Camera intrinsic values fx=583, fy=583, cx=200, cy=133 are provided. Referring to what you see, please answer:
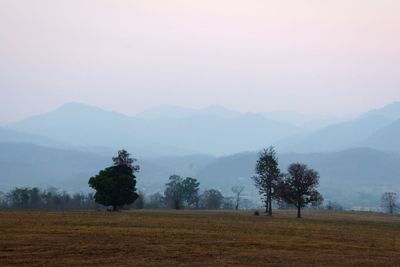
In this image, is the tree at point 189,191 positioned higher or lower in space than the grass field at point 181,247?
higher

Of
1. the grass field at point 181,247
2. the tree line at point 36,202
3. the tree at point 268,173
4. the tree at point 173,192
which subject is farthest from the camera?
the tree at point 173,192

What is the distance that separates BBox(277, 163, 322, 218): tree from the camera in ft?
322

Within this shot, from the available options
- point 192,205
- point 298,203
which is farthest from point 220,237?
point 192,205

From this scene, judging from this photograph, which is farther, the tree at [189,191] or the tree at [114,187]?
the tree at [189,191]

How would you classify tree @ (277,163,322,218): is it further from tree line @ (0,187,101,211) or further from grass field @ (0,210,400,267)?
tree line @ (0,187,101,211)

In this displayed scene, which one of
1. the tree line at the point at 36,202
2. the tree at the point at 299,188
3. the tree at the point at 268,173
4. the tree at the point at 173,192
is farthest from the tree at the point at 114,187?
the tree at the point at 173,192

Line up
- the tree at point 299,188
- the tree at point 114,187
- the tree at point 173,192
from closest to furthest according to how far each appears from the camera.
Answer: the tree at point 114,187 < the tree at point 299,188 < the tree at point 173,192

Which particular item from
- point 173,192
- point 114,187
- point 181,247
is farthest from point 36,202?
point 181,247

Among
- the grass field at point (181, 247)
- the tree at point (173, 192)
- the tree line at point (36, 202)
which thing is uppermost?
the tree at point (173, 192)

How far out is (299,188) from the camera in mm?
98250

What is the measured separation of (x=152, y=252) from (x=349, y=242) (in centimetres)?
1854

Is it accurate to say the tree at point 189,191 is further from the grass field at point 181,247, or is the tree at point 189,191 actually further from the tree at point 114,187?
the grass field at point 181,247

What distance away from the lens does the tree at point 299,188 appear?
322 feet

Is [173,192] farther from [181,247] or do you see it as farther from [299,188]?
[181,247]
